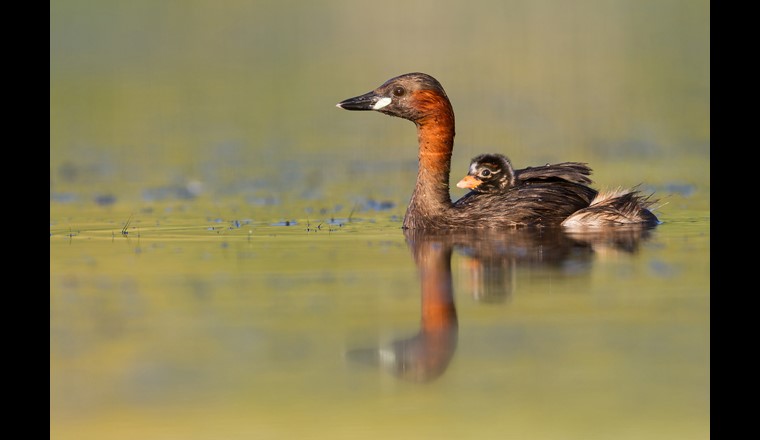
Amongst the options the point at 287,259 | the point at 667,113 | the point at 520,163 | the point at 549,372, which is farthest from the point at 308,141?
the point at 549,372

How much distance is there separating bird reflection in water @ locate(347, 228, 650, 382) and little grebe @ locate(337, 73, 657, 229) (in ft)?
0.56

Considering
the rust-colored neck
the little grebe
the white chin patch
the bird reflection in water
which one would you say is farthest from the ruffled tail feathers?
the white chin patch

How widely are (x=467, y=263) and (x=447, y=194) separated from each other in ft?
8.83

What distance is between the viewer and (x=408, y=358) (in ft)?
22.1

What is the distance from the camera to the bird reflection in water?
6.74 meters

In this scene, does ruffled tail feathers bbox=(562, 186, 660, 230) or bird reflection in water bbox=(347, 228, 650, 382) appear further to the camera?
ruffled tail feathers bbox=(562, 186, 660, 230)

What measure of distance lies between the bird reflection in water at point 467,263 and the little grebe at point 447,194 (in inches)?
6.7

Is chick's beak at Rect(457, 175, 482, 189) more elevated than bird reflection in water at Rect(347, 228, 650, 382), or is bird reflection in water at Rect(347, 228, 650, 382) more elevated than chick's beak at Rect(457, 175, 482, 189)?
chick's beak at Rect(457, 175, 482, 189)

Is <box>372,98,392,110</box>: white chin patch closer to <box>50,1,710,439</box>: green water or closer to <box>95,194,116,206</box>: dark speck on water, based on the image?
<box>50,1,710,439</box>: green water

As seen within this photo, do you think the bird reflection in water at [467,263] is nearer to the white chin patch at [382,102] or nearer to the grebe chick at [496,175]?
the grebe chick at [496,175]

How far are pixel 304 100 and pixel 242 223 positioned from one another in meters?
12.8

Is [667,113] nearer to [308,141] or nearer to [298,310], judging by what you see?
[308,141]

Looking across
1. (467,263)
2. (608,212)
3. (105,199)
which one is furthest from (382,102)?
(105,199)

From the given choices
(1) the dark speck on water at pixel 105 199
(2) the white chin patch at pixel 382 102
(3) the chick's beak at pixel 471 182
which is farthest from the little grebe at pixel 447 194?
(1) the dark speck on water at pixel 105 199
